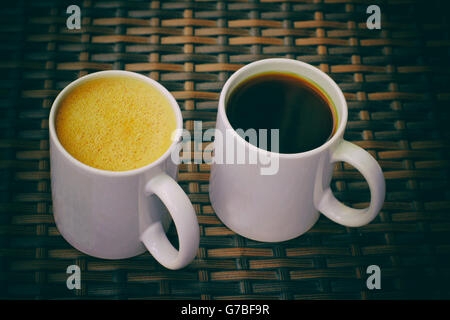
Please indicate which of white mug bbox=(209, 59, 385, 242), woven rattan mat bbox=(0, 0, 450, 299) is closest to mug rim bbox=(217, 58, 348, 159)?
white mug bbox=(209, 59, 385, 242)

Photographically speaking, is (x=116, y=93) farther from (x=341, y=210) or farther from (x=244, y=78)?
(x=341, y=210)

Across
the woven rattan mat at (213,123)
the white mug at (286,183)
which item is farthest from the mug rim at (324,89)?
the woven rattan mat at (213,123)

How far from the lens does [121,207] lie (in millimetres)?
524

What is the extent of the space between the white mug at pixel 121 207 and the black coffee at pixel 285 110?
0.27ft

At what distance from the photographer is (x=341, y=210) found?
600 millimetres

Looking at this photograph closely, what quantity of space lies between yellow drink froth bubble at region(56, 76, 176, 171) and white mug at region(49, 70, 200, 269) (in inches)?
0.4

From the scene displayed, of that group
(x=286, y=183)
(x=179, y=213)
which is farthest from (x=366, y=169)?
(x=179, y=213)

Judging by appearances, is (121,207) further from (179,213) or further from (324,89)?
(324,89)

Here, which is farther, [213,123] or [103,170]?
[213,123]

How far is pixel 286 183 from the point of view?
536 mm

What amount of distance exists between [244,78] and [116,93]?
15cm

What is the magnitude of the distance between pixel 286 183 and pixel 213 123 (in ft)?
0.65

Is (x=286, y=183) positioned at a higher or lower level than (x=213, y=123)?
lower

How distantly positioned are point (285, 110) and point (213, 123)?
0.42ft
